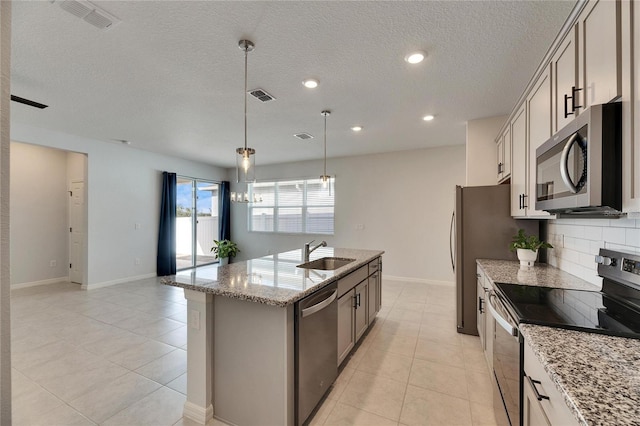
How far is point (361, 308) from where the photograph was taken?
112 inches

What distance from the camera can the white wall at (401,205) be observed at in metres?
5.25

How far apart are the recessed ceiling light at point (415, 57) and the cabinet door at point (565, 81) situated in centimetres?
88

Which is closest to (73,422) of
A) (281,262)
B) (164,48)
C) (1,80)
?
(281,262)

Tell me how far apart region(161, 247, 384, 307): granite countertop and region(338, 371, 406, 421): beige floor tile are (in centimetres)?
90

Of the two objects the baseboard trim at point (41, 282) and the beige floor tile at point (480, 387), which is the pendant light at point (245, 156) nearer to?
the beige floor tile at point (480, 387)

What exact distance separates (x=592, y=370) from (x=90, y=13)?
124 inches

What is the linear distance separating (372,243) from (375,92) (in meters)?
3.62

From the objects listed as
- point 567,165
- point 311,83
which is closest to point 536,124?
point 567,165

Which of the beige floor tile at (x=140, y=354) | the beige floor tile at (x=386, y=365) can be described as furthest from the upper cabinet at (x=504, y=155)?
the beige floor tile at (x=140, y=354)

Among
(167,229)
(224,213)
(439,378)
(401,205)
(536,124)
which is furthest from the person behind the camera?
(224,213)

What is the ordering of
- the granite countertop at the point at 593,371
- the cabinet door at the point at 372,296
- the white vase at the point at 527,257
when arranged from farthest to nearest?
the cabinet door at the point at 372,296 → the white vase at the point at 527,257 → the granite countertop at the point at 593,371

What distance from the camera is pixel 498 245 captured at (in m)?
2.98

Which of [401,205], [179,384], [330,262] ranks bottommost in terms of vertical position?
[179,384]

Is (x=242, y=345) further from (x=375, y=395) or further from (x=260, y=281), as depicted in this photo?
(x=375, y=395)
